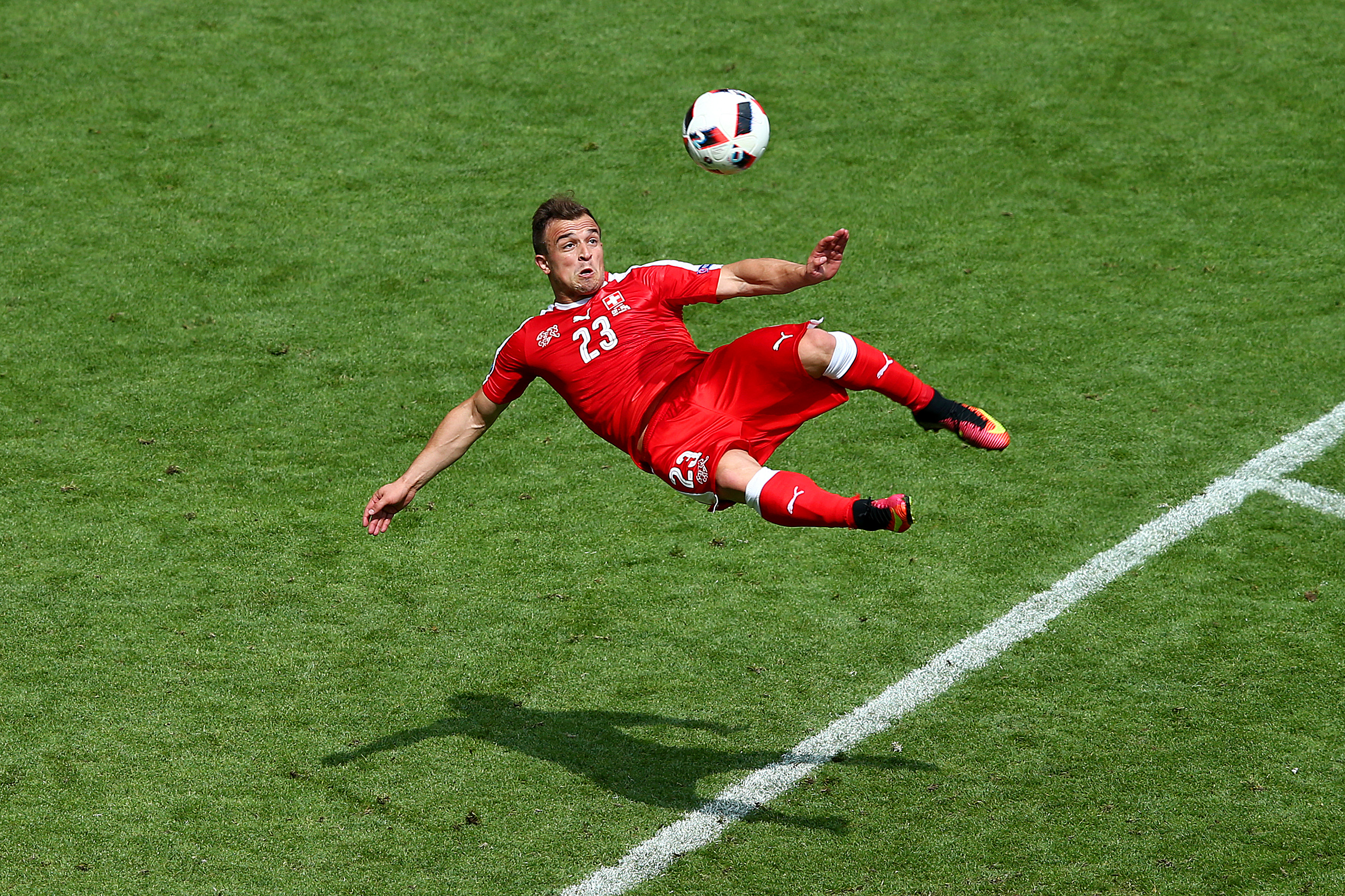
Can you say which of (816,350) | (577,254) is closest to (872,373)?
(816,350)

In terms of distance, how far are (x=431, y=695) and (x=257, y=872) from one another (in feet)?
5.28

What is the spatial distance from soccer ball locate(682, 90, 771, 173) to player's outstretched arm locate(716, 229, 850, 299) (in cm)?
87

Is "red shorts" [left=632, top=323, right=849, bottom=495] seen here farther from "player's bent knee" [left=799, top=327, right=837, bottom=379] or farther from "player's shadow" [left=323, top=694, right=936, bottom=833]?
"player's shadow" [left=323, top=694, right=936, bottom=833]

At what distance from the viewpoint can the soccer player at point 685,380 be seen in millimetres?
6523

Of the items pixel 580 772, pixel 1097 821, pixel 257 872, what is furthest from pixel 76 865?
pixel 1097 821

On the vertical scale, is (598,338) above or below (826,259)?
below

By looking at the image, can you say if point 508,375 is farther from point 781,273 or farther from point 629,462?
point 629,462

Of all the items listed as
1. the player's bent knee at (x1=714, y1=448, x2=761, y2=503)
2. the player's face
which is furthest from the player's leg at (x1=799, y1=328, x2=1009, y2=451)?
the player's face

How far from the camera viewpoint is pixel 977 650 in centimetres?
821

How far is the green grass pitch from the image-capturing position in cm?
696

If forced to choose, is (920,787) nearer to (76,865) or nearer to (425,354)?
(76,865)

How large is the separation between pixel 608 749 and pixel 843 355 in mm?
2500

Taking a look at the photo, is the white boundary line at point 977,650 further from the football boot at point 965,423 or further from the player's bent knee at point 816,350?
the player's bent knee at point 816,350

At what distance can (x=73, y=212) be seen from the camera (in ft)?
40.9
